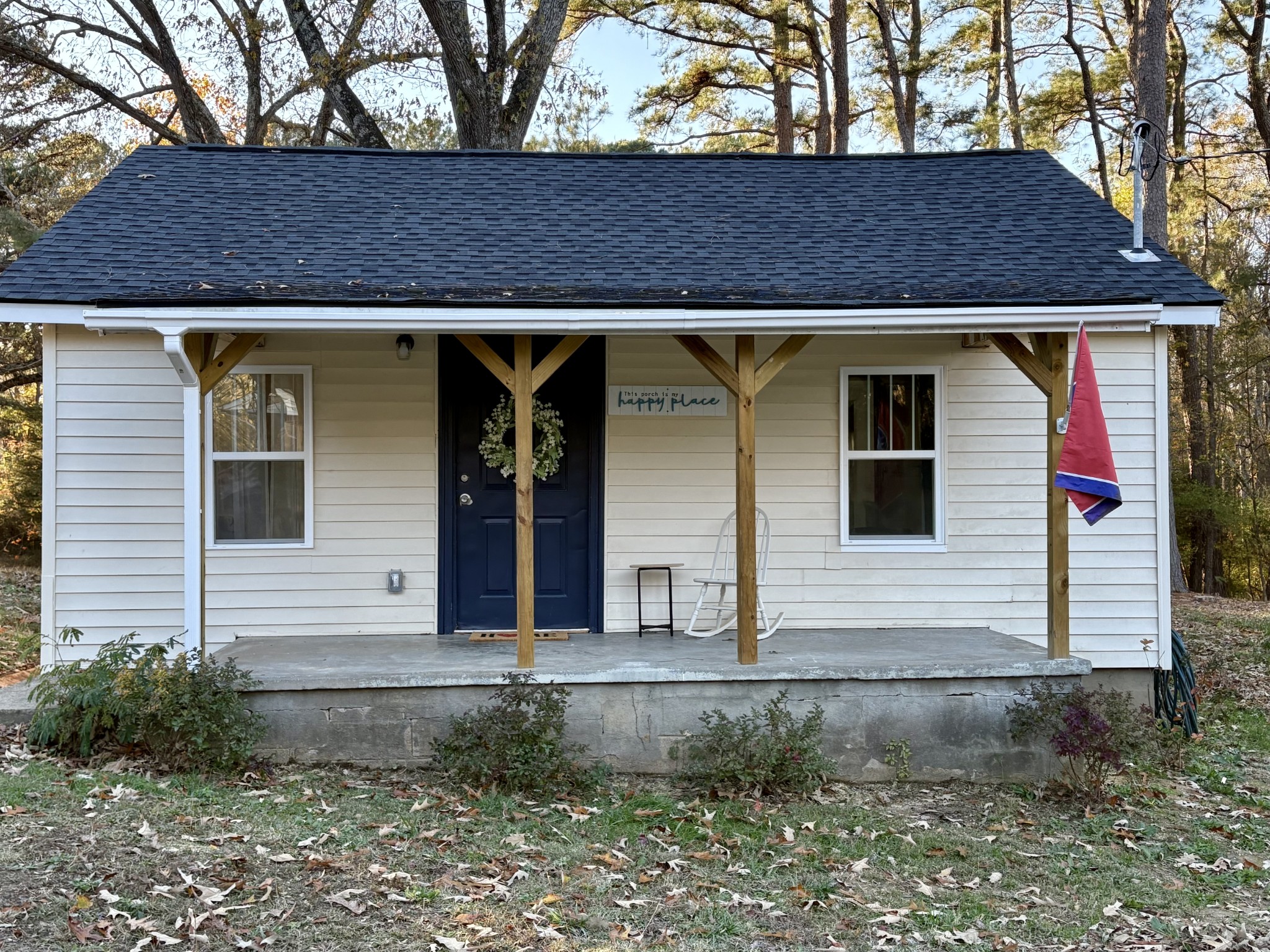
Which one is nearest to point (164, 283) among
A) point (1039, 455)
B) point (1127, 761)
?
point (1039, 455)

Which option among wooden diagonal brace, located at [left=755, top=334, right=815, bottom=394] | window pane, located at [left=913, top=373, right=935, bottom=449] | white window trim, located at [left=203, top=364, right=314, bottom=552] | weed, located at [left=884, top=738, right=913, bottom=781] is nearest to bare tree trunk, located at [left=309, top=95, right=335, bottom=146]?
white window trim, located at [left=203, top=364, right=314, bottom=552]

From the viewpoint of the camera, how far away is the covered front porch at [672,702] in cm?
561

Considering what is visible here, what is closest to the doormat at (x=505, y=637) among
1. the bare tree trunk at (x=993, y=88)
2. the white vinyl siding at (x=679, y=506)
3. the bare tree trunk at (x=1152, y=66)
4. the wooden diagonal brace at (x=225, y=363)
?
the white vinyl siding at (x=679, y=506)

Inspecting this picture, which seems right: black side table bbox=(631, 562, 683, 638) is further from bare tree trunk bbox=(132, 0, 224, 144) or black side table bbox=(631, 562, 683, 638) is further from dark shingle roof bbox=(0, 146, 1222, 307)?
bare tree trunk bbox=(132, 0, 224, 144)

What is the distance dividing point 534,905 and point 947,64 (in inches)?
647

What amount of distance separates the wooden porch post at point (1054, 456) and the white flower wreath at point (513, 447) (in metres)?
2.94

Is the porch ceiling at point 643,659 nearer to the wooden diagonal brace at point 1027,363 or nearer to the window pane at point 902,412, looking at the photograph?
the window pane at point 902,412

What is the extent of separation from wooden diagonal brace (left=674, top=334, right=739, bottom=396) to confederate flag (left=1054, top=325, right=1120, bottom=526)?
1824 millimetres

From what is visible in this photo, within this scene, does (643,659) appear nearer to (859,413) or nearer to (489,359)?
(489,359)

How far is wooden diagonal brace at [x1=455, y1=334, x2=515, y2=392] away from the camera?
5.74 m

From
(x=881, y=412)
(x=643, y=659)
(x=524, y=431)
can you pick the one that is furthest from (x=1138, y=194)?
(x=643, y=659)

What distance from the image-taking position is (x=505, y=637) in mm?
6859

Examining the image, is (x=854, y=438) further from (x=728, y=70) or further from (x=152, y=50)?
(x=152, y=50)

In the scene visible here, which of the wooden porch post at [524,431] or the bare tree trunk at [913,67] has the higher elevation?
the bare tree trunk at [913,67]
